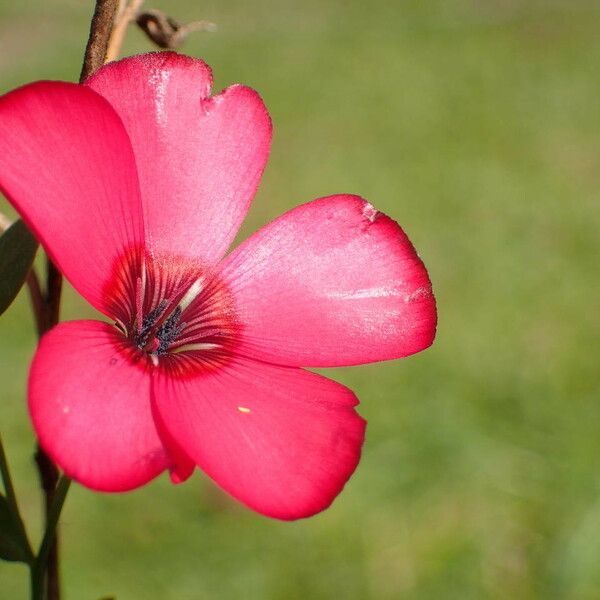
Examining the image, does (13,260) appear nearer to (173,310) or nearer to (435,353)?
(173,310)

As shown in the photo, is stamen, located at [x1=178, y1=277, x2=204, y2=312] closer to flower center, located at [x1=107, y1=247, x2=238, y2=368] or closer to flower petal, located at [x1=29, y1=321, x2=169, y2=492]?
flower center, located at [x1=107, y1=247, x2=238, y2=368]

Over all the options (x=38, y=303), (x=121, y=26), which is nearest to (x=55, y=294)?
(x=38, y=303)

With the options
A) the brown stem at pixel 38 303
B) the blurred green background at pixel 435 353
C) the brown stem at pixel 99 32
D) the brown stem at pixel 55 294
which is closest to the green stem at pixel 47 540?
the brown stem at pixel 55 294

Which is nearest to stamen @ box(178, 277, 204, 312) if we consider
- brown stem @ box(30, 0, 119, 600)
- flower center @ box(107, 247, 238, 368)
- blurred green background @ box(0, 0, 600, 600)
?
flower center @ box(107, 247, 238, 368)

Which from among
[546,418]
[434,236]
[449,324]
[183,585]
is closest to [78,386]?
[183,585]

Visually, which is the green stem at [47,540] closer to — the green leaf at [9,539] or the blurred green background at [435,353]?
the green leaf at [9,539]

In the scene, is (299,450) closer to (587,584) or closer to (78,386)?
(78,386)
